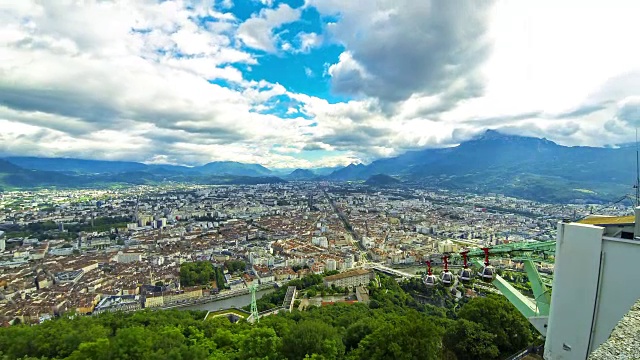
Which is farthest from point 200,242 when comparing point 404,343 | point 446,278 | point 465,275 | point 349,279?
point 465,275

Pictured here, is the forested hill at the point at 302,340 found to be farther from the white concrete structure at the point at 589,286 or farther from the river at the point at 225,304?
the river at the point at 225,304

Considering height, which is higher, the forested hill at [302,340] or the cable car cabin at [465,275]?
the cable car cabin at [465,275]

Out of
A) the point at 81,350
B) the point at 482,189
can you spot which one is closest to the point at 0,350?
the point at 81,350

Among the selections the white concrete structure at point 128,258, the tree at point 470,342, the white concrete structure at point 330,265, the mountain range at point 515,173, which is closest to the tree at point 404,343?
the tree at point 470,342

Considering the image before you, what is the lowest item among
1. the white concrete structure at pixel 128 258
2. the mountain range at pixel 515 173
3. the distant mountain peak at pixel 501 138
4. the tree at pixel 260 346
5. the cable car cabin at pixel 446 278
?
the white concrete structure at pixel 128 258

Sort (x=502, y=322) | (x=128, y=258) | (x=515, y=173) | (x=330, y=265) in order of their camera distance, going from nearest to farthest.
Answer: (x=502, y=322), (x=330, y=265), (x=128, y=258), (x=515, y=173)

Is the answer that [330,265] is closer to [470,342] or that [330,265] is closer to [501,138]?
[470,342]

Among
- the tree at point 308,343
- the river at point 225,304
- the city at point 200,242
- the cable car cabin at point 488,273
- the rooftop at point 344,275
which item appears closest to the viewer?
the cable car cabin at point 488,273
